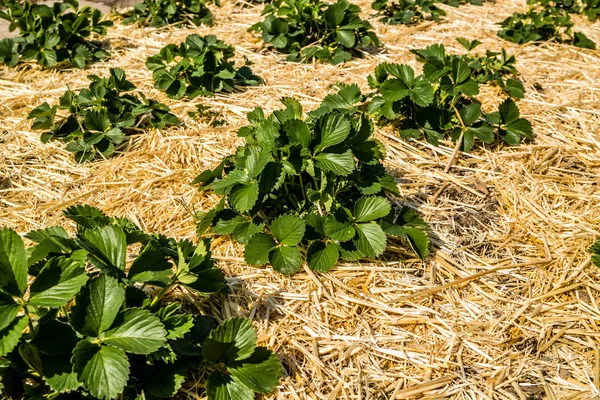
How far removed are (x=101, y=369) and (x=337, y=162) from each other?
3.83 ft

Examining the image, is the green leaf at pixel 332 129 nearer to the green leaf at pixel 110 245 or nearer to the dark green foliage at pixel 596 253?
the green leaf at pixel 110 245

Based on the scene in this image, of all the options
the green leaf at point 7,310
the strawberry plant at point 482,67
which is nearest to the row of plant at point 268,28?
the strawberry plant at point 482,67

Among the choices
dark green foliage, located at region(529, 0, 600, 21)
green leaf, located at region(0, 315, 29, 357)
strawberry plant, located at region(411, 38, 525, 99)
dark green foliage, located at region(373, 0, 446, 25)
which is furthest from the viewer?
dark green foliage, located at region(529, 0, 600, 21)

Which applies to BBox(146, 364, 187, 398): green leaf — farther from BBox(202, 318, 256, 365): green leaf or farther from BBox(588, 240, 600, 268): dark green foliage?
BBox(588, 240, 600, 268): dark green foliage

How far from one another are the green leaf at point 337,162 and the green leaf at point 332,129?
0.04m

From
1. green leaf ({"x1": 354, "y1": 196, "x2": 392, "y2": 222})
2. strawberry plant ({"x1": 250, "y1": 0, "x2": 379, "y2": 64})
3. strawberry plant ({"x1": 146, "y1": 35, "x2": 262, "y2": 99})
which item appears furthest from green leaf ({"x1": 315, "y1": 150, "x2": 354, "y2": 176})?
strawberry plant ({"x1": 250, "y1": 0, "x2": 379, "y2": 64})

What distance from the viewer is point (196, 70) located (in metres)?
3.45

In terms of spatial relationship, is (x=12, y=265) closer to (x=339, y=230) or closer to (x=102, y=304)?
(x=102, y=304)

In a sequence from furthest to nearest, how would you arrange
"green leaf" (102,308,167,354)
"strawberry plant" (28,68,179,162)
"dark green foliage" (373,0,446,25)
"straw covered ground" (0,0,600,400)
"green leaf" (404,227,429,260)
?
1. "dark green foliage" (373,0,446,25)
2. "strawberry plant" (28,68,179,162)
3. "green leaf" (404,227,429,260)
4. "straw covered ground" (0,0,600,400)
5. "green leaf" (102,308,167,354)

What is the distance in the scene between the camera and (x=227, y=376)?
1770mm

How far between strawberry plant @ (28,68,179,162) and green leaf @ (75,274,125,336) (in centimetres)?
152

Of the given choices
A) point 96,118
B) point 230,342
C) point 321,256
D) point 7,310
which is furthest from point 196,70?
point 7,310

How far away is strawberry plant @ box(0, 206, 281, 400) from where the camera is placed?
1.49 m

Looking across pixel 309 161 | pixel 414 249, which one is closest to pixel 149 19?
pixel 309 161
